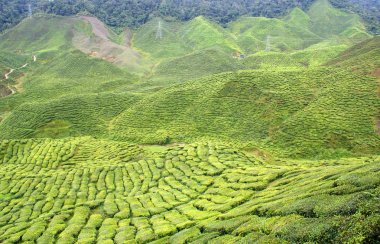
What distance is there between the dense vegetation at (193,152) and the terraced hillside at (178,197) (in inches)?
5.6

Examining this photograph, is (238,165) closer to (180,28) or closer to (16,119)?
(16,119)

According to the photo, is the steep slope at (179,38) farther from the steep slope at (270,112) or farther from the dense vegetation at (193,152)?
the steep slope at (270,112)

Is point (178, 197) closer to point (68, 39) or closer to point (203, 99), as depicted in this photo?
point (203, 99)

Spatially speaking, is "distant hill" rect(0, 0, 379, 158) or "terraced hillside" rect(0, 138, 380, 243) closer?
"terraced hillside" rect(0, 138, 380, 243)

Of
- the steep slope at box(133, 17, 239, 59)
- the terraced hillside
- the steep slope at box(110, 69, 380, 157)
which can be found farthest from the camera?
the steep slope at box(133, 17, 239, 59)

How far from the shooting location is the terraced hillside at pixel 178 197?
63.7ft

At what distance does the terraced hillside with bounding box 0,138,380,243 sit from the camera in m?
19.4

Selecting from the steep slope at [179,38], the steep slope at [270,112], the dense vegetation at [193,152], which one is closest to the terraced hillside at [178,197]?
the dense vegetation at [193,152]

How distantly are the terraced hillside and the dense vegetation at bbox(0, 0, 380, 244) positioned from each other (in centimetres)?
14

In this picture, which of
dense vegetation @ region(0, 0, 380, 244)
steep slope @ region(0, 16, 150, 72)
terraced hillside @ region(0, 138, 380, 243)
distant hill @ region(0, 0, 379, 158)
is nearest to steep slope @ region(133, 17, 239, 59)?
distant hill @ region(0, 0, 379, 158)

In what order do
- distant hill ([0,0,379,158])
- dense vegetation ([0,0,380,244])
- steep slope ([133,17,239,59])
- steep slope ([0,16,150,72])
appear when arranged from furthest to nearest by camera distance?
steep slope ([133,17,239,59]) → steep slope ([0,16,150,72]) → distant hill ([0,0,379,158]) → dense vegetation ([0,0,380,244])

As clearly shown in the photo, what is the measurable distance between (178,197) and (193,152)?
13.5 meters

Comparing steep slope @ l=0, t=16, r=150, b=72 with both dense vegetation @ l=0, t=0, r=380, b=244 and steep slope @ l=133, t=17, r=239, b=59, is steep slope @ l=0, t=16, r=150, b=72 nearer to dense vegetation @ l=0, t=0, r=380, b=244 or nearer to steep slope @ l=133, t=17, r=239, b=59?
steep slope @ l=133, t=17, r=239, b=59

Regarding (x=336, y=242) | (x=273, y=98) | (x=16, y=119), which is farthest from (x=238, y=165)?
(x=16, y=119)
